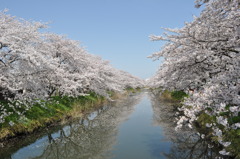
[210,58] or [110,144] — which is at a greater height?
[210,58]

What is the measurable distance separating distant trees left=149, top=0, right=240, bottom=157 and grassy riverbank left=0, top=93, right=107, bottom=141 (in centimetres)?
942

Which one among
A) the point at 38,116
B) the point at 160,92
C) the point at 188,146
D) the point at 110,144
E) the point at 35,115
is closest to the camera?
the point at 188,146

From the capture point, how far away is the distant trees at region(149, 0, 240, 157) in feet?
18.5

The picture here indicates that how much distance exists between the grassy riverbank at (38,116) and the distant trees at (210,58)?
30.9ft

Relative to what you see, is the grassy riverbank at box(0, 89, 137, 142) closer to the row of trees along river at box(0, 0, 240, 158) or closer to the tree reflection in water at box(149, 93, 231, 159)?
the row of trees along river at box(0, 0, 240, 158)

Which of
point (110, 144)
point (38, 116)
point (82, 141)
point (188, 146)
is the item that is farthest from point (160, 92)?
point (38, 116)

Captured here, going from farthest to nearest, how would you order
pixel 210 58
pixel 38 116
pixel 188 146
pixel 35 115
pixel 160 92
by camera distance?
pixel 38 116, pixel 35 115, pixel 160 92, pixel 188 146, pixel 210 58

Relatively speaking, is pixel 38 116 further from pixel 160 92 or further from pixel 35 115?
pixel 160 92

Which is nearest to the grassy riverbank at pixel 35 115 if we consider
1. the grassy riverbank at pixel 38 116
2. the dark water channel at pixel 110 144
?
the grassy riverbank at pixel 38 116

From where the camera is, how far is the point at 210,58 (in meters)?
8.22

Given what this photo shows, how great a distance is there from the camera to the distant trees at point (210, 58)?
5630mm

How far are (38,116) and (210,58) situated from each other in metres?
14.6

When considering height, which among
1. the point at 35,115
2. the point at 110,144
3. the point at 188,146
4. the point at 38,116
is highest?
the point at 35,115

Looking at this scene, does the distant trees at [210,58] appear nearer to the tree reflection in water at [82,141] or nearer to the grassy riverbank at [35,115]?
the tree reflection in water at [82,141]
